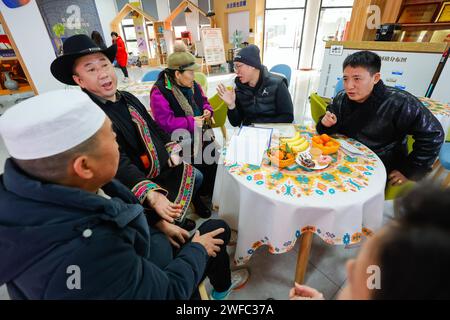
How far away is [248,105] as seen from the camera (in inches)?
83.4

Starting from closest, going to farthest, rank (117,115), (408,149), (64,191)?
(64,191), (117,115), (408,149)

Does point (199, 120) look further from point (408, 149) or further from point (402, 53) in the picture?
point (402, 53)

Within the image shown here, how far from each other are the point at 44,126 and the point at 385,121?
5.99ft

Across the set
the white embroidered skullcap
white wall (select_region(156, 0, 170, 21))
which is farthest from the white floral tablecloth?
white wall (select_region(156, 0, 170, 21))

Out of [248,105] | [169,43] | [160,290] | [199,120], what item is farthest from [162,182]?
[169,43]

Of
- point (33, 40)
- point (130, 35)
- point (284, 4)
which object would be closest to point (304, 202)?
point (33, 40)

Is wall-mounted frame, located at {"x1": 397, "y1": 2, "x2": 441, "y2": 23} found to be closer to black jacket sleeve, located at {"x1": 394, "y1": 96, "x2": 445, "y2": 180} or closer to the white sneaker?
black jacket sleeve, located at {"x1": 394, "y1": 96, "x2": 445, "y2": 180}

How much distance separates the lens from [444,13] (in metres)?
3.12

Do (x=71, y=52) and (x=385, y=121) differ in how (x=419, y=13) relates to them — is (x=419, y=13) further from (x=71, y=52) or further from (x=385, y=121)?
(x=71, y=52)

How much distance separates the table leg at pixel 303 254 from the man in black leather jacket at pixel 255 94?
1268 millimetres

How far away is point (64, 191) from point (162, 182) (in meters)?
0.95

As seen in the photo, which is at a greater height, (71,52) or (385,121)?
(71,52)
